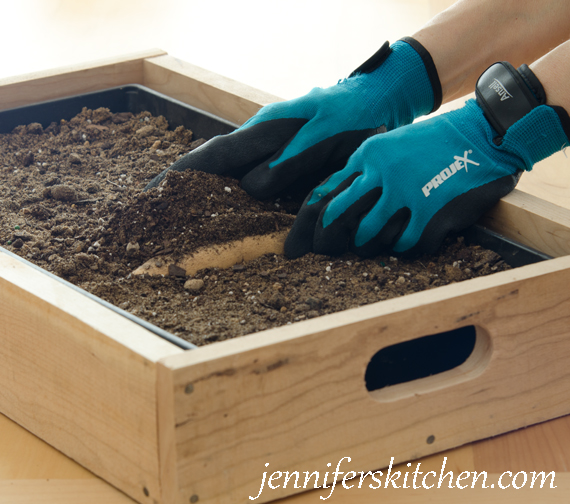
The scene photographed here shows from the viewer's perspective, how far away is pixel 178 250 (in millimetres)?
929

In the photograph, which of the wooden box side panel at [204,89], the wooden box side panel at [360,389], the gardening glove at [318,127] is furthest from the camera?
the wooden box side panel at [204,89]

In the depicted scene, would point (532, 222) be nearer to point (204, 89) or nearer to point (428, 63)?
point (428, 63)

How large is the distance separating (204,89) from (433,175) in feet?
2.10

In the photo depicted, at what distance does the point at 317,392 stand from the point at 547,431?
1.10ft

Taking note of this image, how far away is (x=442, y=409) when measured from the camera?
0.73m

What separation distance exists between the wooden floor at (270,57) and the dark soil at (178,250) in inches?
8.1

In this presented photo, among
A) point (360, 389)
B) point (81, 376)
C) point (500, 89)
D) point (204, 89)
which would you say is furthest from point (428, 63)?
point (81, 376)

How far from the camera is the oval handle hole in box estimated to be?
0.73 m

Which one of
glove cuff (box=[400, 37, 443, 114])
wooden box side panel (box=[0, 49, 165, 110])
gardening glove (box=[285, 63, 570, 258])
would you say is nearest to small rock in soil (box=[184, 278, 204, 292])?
gardening glove (box=[285, 63, 570, 258])

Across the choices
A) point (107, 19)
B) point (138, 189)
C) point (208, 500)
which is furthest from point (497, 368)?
point (107, 19)

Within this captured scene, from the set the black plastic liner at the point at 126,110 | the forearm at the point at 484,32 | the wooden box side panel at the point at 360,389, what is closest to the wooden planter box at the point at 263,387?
the wooden box side panel at the point at 360,389

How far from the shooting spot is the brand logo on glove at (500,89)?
92 centimetres

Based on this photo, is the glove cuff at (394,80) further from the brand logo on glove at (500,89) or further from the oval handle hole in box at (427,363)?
the oval handle hole in box at (427,363)

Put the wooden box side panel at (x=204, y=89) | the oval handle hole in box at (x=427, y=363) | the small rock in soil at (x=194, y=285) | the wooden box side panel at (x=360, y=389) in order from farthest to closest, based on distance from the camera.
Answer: the wooden box side panel at (x=204, y=89) → the small rock in soil at (x=194, y=285) → the oval handle hole in box at (x=427, y=363) → the wooden box side panel at (x=360, y=389)
